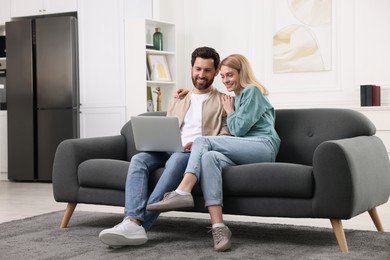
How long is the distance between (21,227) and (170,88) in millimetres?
3147

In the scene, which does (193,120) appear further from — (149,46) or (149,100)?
(149,46)

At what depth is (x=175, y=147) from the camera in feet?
12.0

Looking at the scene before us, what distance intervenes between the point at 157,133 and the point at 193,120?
1.17ft

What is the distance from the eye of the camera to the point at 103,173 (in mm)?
3865

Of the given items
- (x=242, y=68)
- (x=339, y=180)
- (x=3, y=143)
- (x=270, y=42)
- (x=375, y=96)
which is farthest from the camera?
(x=3, y=143)

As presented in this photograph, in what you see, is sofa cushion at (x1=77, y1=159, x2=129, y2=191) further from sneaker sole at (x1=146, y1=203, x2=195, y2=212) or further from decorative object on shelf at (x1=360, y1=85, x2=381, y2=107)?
decorative object on shelf at (x1=360, y1=85, x2=381, y2=107)

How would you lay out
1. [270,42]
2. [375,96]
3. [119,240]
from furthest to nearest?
1. [270,42]
2. [375,96]
3. [119,240]

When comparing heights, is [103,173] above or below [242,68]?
below

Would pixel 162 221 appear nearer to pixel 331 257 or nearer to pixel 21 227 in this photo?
pixel 21 227

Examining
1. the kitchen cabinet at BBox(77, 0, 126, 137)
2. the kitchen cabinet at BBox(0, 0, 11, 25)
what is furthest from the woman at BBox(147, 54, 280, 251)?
the kitchen cabinet at BBox(0, 0, 11, 25)

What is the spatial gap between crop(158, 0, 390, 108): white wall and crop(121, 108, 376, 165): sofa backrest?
238 centimetres

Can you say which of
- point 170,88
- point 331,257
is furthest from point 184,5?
point 331,257

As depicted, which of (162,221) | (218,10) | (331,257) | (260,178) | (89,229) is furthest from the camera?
(218,10)

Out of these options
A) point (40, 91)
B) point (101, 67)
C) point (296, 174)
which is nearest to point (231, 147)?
point (296, 174)
